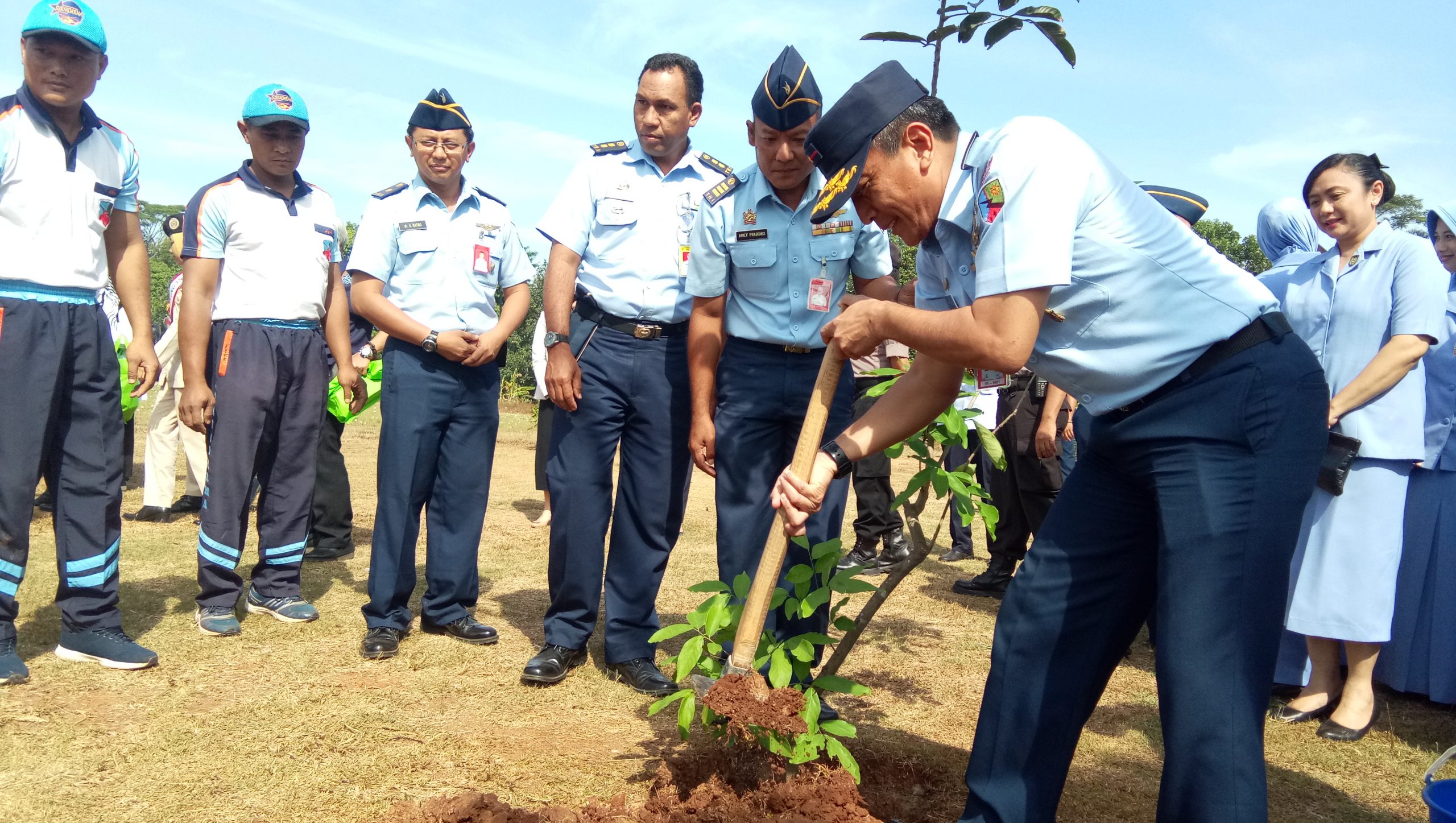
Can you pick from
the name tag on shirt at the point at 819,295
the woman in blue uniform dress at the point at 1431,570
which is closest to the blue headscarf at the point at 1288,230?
the woman in blue uniform dress at the point at 1431,570

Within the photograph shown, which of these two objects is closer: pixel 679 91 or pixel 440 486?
pixel 679 91

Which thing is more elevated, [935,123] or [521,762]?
[935,123]

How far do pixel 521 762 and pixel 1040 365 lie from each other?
2.00 m

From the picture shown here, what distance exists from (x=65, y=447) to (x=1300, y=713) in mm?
4843

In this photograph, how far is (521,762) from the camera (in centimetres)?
317

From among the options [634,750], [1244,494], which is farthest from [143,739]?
[1244,494]

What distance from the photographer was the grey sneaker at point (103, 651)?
12.8 ft

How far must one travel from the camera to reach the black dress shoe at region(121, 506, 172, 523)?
23.0ft

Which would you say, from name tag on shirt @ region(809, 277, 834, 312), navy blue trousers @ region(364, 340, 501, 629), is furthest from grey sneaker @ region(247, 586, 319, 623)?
name tag on shirt @ region(809, 277, 834, 312)

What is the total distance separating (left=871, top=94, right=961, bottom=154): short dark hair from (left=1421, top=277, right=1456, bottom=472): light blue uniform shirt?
2.86m

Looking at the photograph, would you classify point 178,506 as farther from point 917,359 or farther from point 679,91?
point 917,359

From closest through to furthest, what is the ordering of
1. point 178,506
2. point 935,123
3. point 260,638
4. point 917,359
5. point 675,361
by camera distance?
point 935,123
point 917,359
point 675,361
point 260,638
point 178,506

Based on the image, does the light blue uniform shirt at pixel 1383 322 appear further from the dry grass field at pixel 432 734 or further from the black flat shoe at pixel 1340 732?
the dry grass field at pixel 432 734

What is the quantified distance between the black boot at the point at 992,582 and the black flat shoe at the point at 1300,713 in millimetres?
2018
